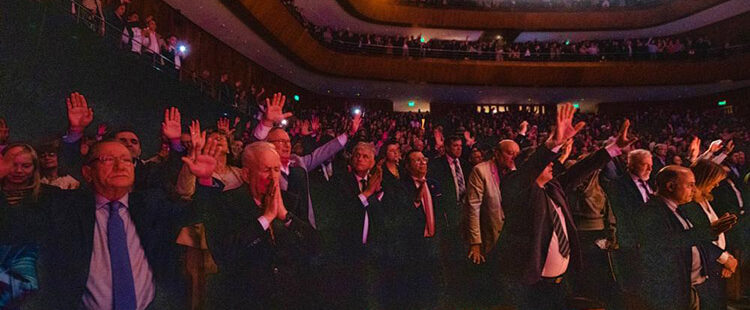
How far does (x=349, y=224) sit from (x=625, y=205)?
148cm

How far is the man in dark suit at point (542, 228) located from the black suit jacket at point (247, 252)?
1149 millimetres

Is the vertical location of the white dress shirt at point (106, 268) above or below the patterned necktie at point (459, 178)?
below

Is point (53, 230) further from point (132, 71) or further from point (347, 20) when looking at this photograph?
point (347, 20)

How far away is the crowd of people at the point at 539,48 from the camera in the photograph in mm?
10914

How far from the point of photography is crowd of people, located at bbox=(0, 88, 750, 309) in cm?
172

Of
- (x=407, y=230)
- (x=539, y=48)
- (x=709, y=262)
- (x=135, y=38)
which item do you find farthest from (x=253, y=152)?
(x=539, y=48)

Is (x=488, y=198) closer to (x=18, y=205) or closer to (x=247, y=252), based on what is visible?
(x=247, y=252)

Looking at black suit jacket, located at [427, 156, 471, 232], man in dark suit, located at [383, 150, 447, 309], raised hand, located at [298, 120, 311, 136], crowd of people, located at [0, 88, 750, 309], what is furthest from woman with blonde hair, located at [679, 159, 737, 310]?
raised hand, located at [298, 120, 311, 136]

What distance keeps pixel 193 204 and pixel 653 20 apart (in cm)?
1264

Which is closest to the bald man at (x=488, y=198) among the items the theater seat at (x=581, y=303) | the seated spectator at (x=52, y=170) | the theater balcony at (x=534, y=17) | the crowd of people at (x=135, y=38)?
the theater seat at (x=581, y=303)

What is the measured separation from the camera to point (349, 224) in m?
2.54

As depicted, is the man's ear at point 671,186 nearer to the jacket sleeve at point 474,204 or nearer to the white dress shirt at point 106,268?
the jacket sleeve at point 474,204

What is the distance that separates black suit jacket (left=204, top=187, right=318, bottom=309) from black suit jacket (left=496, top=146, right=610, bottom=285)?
3.76 feet

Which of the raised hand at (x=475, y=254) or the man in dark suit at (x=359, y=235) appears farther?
the raised hand at (x=475, y=254)
